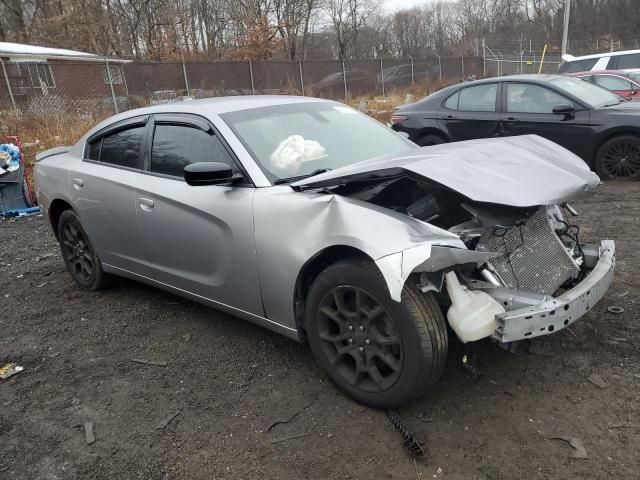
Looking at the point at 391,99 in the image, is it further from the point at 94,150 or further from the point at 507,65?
the point at 94,150

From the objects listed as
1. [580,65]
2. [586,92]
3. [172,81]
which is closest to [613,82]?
[580,65]

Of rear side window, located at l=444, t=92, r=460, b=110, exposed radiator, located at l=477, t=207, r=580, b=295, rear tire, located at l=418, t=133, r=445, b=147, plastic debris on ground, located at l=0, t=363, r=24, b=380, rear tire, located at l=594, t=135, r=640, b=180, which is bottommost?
plastic debris on ground, located at l=0, t=363, r=24, b=380

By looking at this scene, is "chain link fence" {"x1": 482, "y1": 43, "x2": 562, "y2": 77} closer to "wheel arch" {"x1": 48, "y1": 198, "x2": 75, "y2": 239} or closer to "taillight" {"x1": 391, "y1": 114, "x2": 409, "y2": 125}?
"taillight" {"x1": 391, "y1": 114, "x2": 409, "y2": 125}

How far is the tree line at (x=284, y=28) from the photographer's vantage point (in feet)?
91.4

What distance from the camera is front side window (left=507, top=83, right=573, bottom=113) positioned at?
7113 mm

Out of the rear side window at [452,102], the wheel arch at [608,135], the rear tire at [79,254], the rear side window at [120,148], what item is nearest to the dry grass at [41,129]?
the rear tire at [79,254]

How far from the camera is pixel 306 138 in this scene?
3383 mm

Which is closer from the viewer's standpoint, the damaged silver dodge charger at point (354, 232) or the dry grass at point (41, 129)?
the damaged silver dodge charger at point (354, 232)

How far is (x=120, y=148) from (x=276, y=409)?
246 cm

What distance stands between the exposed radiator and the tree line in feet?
97.5

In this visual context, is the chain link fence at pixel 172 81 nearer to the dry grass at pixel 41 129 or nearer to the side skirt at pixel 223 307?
the dry grass at pixel 41 129

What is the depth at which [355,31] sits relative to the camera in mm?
42500

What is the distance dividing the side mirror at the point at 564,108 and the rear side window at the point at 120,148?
555 cm

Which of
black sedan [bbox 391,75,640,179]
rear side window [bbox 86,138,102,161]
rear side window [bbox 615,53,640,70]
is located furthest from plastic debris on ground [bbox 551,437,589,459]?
rear side window [bbox 615,53,640,70]
